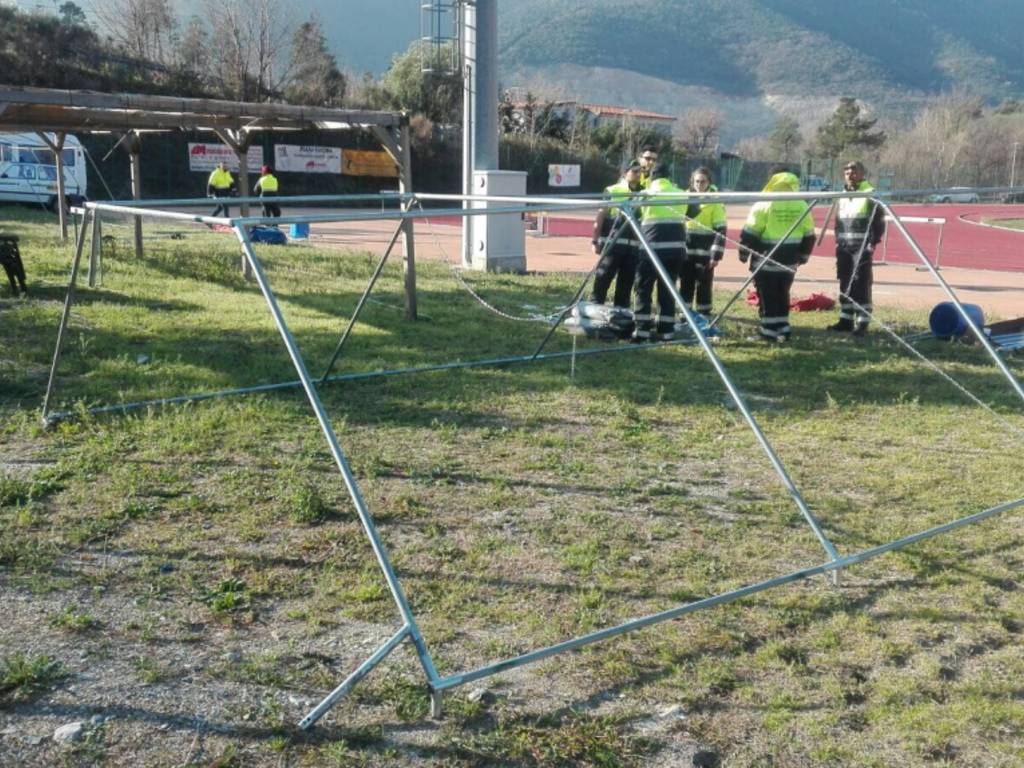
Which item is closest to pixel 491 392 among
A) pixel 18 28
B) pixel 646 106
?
pixel 18 28

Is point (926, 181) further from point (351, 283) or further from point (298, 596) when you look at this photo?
point (298, 596)

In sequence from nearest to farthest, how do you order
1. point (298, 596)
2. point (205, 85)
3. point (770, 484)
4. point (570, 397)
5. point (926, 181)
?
1. point (298, 596)
2. point (770, 484)
3. point (570, 397)
4. point (205, 85)
5. point (926, 181)

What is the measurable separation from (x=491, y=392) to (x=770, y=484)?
8.68 ft

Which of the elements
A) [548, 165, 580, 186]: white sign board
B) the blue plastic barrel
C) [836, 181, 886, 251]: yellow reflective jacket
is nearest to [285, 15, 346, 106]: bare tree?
[548, 165, 580, 186]: white sign board

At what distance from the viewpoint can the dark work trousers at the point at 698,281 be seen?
415 inches

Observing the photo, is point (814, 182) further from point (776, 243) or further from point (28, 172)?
point (776, 243)

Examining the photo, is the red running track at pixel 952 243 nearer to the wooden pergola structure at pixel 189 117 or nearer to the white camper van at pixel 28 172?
the wooden pergola structure at pixel 189 117

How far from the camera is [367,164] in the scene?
133ft

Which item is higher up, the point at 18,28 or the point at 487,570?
the point at 18,28

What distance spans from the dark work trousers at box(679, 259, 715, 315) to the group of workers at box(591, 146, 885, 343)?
11mm

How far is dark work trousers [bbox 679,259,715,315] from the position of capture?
34.6 ft

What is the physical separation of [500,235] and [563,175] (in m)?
29.1

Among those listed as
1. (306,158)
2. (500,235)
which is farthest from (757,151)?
(500,235)

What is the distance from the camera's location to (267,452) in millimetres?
6328
